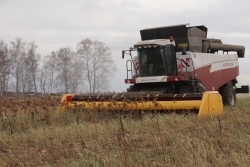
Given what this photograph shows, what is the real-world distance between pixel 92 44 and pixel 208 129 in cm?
3865

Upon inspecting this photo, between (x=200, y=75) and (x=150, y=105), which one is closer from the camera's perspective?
(x=150, y=105)

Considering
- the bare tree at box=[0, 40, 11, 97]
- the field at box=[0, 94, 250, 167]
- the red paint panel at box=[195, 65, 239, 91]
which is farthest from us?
the bare tree at box=[0, 40, 11, 97]

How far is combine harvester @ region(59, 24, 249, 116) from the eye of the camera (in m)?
8.16

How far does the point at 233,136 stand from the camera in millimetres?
4938

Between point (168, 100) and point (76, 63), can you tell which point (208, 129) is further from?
point (76, 63)

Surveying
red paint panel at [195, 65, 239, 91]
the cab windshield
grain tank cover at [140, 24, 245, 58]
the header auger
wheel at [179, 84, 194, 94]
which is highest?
grain tank cover at [140, 24, 245, 58]

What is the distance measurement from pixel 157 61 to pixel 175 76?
2.47 feet

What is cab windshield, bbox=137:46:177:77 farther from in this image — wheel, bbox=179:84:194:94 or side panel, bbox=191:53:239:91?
side panel, bbox=191:53:239:91

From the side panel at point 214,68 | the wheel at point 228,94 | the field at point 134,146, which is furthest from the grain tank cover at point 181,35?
the field at point 134,146

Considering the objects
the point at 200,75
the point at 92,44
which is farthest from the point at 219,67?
the point at 92,44

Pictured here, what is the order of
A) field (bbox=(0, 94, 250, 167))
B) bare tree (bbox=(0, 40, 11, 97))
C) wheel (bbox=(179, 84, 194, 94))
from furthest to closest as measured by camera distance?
bare tree (bbox=(0, 40, 11, 97)) → wheel (bbox=(179, 84, 194, 94)) → field (bbox=(0, 94, 250, 167))

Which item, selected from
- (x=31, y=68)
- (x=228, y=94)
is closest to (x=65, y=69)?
(x=31, y=68)

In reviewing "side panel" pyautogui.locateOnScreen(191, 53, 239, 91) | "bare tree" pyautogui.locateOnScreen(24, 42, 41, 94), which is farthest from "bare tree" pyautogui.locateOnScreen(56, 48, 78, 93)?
"side panel" pyautogui.locateOnScreen(191, 53, 239, 91)

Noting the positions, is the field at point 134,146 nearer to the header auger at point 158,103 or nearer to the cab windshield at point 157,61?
the header auger at point 158,103
